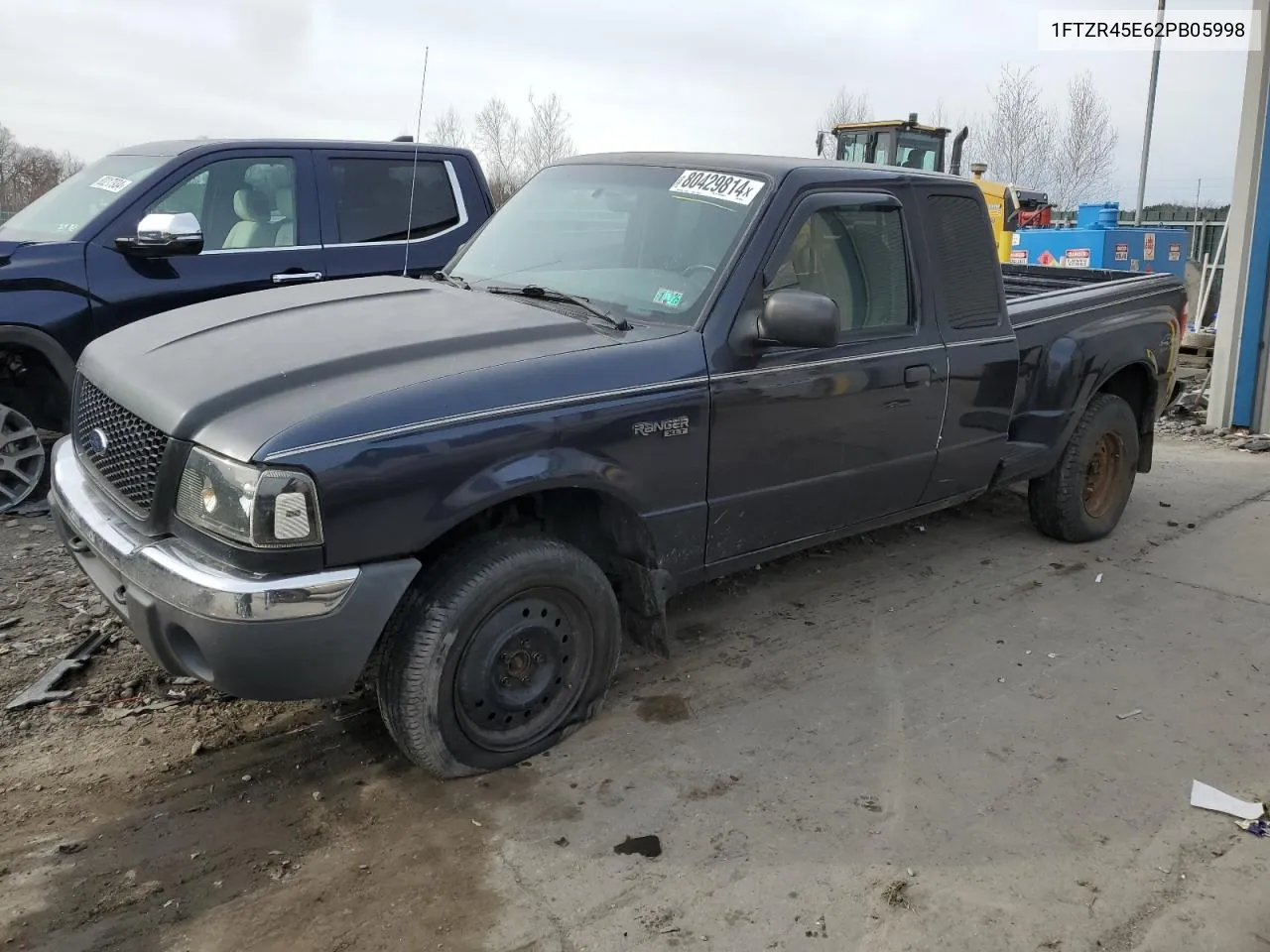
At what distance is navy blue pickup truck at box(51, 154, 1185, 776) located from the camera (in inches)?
107

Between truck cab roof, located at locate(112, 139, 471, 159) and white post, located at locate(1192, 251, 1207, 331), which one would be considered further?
white post, located at locate(1192, 251, 1207, 331)

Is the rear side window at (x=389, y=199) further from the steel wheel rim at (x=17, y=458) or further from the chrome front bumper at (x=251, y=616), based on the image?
the chrome front bumper at (x=251, y=616)

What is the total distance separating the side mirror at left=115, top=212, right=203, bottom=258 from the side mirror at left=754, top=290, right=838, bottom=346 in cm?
327

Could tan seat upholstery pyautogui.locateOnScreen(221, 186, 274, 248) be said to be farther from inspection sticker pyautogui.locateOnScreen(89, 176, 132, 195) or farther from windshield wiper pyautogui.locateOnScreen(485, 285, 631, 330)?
windshield wiper pyautogui.locateOnScreen(485, 285, 631, 330)

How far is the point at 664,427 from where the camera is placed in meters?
3.37

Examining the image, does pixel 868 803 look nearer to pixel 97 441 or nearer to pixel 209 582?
pixel 209 582

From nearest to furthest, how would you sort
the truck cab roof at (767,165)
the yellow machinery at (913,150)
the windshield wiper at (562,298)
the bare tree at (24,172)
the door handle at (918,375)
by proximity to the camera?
the windshield wiper at (562,298) < the truck cab roof at (767,165) < the door handle at (918,375) < the yellow machinery at (913,150) < the bare tree at (24,172)

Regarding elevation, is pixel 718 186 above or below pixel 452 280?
above

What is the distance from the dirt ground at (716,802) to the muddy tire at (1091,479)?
1.00 metres

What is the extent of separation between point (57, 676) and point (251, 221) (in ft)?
9.98

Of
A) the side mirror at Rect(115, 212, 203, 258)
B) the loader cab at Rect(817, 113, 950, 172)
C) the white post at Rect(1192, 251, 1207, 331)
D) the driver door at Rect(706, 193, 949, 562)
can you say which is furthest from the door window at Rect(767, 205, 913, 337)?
the loader cab at Rect(817, 113, 950, 172)

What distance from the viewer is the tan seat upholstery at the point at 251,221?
5777 mm

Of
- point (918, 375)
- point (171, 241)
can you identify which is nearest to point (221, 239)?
point (171, 241)

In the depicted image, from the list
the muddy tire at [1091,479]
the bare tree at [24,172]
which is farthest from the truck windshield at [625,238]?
the bare tree at [24,172]
